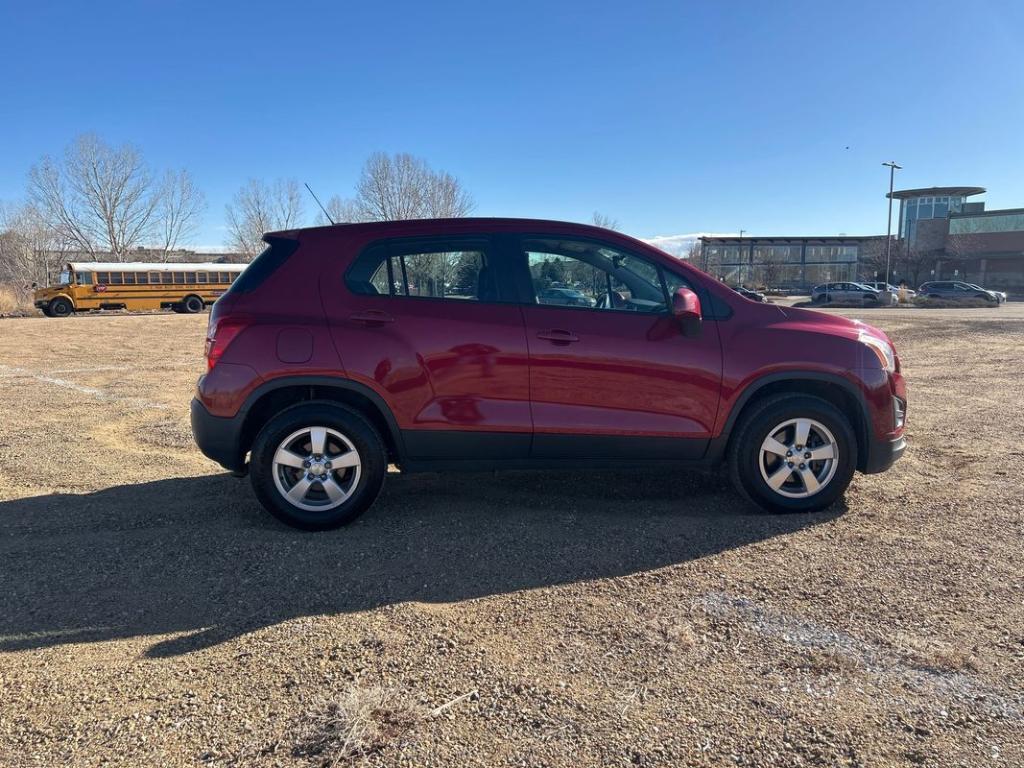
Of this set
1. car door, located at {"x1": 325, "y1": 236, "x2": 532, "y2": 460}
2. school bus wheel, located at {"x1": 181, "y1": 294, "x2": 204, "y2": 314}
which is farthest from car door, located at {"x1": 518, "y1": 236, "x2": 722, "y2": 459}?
school bus wheel, located at {"x1": 181, "y1": 294, "x2": 204, "y2": 314}

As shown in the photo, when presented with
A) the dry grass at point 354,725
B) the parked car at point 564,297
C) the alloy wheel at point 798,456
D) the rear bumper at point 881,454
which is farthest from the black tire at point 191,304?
the dry grass at point 354,725

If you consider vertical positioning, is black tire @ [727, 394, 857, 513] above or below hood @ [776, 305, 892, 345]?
below

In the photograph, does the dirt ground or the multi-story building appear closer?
the dirt ground

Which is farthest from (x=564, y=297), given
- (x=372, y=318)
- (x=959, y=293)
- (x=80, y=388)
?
(x=959, y=293)

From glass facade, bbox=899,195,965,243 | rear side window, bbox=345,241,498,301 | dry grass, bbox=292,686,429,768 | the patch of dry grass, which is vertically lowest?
dry grass, bbox=292,686,429,768

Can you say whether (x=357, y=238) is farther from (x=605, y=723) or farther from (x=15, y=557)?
(x=605, y=723)

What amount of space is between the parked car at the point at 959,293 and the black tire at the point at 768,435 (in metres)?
46.5

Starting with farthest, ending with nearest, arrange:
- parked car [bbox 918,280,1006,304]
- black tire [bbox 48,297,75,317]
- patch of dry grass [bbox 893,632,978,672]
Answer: parked car [bbox 918,280,1006,304] < black tire [bbox 48,297,75,317] < patch of dry grass [bbox 893,632,978,672]

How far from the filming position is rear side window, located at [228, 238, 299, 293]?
4129mm

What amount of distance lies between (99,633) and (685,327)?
3462 mm

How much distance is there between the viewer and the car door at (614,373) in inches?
161

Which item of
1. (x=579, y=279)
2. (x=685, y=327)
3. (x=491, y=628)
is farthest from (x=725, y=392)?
(x=491, y=628)

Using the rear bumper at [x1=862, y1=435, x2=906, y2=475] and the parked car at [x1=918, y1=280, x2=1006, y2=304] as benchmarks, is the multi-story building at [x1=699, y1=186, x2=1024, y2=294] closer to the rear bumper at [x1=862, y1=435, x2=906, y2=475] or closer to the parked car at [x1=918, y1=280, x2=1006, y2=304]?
the parked car at [x1=918, y1=280, x2=1006, y2=304]

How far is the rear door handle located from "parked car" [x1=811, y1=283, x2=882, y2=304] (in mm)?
43365
